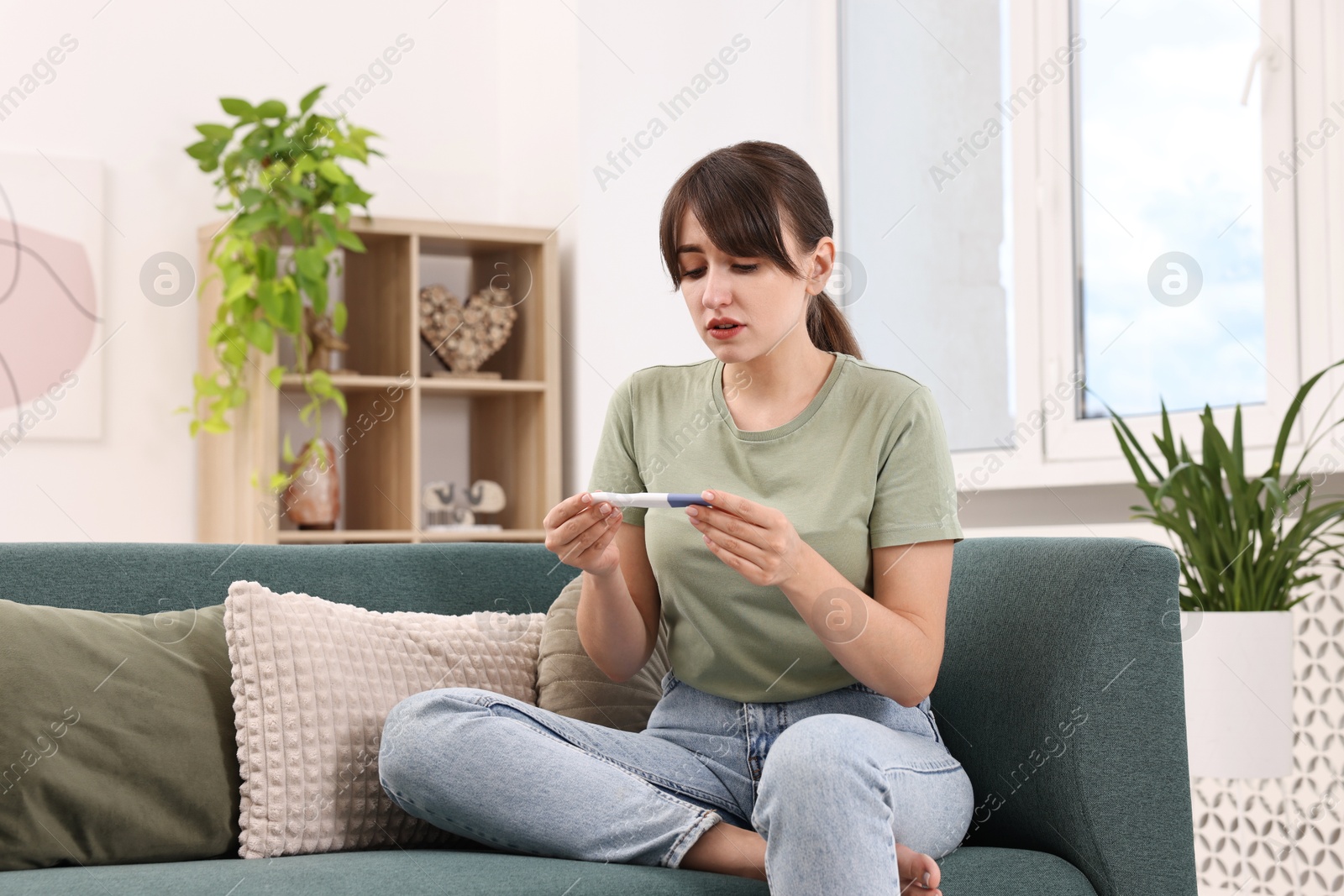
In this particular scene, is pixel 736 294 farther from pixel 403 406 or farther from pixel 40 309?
pixel 40 309

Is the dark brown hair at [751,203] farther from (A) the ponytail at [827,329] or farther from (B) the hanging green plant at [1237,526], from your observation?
(B) the hanging green plant at [1237,526]

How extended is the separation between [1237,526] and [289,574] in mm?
1484

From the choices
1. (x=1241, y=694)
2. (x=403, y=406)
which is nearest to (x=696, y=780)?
(x=1241, y=694)

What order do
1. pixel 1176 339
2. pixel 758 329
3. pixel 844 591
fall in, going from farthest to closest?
pixel 1176 339 < pixel 758 329 < pixel 844 591

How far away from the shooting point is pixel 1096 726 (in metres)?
1.45

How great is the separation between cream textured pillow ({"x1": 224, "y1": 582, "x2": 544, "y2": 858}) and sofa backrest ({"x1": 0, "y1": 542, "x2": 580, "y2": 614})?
0.15 metres

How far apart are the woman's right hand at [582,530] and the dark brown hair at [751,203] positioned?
311mm

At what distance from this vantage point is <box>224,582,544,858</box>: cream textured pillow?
1.46 m

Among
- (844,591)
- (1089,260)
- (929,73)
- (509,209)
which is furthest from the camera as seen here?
(509,209)

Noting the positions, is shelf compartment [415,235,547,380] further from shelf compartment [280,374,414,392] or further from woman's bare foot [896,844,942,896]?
woman's bare foot [896,844,942,896]

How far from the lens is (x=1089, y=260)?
2.83 metres

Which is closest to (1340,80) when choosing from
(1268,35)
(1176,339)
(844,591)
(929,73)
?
(1268,35)

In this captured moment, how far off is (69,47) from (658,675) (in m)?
2.67

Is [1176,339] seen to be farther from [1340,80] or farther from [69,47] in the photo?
[69,47]
